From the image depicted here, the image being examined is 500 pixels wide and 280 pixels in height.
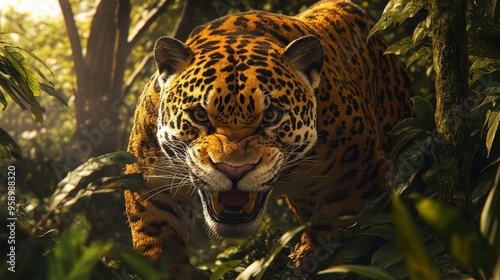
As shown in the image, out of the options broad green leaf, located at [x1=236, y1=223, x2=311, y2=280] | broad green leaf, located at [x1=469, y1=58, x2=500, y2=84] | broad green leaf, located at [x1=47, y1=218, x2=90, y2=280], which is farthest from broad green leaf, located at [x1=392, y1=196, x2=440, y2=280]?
broad green leaf, located at [x1=469, y1=58, x2=500, y2=84]

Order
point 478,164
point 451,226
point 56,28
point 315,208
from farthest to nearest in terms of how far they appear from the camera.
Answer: point 56,28 → point 315,208 → point 478,164 → point 451,226

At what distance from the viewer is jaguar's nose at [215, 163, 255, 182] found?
549 cm

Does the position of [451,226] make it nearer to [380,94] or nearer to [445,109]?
[445,109]

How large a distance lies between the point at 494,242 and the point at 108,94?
9.27 m

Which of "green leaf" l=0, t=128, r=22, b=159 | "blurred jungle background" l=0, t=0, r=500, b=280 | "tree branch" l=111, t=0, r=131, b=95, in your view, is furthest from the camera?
"tree branch" l=111, t=0, r=131, b=95

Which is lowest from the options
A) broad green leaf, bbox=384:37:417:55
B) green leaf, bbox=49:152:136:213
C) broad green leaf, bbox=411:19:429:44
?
broad green leaf, bbox=384:37:417:55

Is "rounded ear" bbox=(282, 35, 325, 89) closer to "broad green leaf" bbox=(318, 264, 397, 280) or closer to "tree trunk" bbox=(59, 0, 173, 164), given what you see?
"broad green leaf" bbox=(318, 264, 397, 280)

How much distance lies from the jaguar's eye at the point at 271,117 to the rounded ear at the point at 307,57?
0.48 meters

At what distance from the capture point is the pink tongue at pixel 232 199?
19.0ft

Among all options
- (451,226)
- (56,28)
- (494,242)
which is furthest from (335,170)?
(56,28)

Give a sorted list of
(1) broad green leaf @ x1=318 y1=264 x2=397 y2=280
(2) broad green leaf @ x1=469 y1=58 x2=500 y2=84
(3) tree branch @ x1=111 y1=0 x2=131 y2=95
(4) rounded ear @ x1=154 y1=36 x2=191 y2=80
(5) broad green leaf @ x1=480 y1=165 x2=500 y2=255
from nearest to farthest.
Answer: (1) broad green leaf @ x1=318 y1=264 x2=397 y2=280
(5) broad green leaf @ x1=480 y1=165 x2=500 y2=255
(2) broad green leaf @ x1=469 y1=58 x2=500 y2=84
(4) rounded ear @ x1=154 y1=36 x2=191 y2=80
(3) tree branch @ x1=111 y1=0 x2=131 y2=95

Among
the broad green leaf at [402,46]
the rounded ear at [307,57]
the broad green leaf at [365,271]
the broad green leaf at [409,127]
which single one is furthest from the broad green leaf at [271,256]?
the broad green leaf at [402,46]

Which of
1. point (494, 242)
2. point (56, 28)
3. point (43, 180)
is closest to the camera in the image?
point (494, 242)

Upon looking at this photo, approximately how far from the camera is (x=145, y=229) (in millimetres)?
6504
